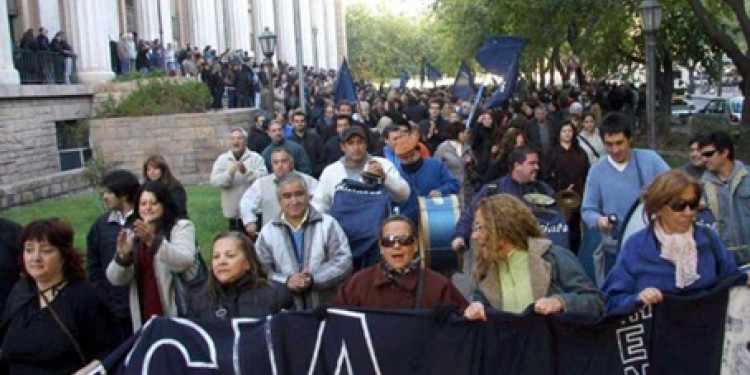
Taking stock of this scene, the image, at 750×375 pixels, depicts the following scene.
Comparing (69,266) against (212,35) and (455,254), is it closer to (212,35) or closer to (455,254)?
(455,254)

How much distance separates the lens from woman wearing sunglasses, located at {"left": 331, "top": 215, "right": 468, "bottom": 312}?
16.7 feet

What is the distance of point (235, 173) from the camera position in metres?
9.90

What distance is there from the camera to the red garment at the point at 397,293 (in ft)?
16.7

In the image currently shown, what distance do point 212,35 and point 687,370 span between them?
1508 inches

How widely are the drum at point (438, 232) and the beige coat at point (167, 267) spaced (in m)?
2.31

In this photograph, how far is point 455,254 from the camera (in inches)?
302

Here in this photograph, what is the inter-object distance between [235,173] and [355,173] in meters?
2.43

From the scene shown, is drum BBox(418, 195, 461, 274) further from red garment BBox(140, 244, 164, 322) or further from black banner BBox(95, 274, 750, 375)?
black banner BBox(95, 274, 750, 375)

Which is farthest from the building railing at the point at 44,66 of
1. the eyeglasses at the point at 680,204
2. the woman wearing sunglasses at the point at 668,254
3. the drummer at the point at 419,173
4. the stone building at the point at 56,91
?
the eyeglasses at the point at 680,204

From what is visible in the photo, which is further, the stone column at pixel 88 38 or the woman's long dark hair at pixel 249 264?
the stone column at pixel 88 38

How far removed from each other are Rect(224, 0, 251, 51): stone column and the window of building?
22.2 metres

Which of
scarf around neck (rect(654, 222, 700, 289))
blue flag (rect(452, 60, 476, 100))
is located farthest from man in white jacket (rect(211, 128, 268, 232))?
blue flag (rect(452, 60, 476, 100))

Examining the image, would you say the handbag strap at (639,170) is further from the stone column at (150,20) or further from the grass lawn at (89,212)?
the stone column at (150,20)

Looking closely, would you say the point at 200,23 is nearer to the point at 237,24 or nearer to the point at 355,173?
the point at 237,24
